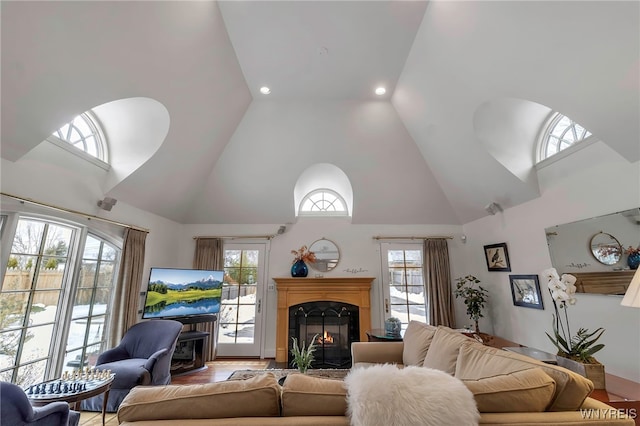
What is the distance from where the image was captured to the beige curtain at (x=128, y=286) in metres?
3.36

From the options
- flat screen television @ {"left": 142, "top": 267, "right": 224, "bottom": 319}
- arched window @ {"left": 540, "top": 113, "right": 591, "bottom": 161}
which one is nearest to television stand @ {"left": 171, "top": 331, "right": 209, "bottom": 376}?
flat screen television @ {"left": 142, "top": 267, "right": 224, "bottom": 319}

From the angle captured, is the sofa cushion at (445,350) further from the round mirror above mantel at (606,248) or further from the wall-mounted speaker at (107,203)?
the wall-mounted speaker at (107,203)

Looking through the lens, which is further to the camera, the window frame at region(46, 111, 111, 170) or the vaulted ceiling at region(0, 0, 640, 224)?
the window frame at region(46, 111, 111, 170)

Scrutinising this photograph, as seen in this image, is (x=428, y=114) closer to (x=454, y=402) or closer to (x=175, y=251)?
(x=454, y=402)

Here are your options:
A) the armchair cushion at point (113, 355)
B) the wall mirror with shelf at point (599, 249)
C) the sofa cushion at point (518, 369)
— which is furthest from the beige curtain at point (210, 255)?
the wall mirror with shelf at point (599, 249)

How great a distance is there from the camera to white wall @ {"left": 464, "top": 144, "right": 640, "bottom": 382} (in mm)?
2498

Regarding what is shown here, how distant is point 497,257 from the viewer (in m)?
4.22

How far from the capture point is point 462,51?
2670 millimetres

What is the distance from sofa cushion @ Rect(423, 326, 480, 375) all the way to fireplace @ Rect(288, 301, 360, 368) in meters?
2.41

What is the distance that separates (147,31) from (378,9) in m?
2.07

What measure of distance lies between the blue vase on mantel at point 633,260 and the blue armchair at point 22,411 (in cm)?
460

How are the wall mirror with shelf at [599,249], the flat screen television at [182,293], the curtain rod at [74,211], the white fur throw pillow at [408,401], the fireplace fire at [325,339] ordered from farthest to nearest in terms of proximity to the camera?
the fireplace fire at [325,339], the flat screen television at [182,293], the wall mirror with shelf at [599,249], the curtain rod at [74,211], the white fur throw pillow at [408,401]

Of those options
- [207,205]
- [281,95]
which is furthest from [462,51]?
[207,205]

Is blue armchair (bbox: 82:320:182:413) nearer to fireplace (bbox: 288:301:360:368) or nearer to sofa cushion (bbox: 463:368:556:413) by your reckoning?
fireplace (bbox: 288:301:360:368)
